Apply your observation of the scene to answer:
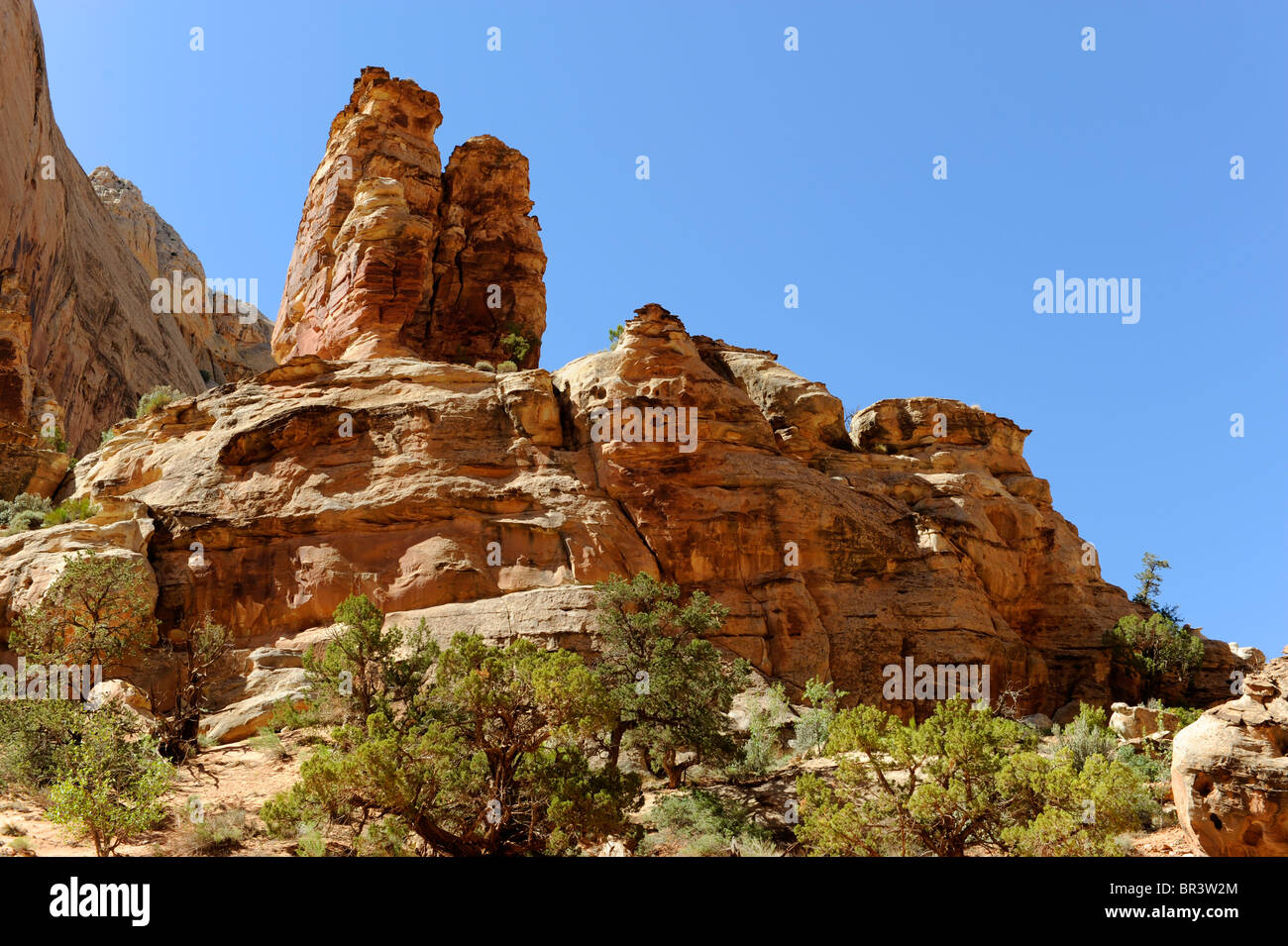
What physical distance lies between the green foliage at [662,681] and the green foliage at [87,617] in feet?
42.0

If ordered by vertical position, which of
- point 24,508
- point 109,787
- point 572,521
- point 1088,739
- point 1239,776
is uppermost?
point 24,508

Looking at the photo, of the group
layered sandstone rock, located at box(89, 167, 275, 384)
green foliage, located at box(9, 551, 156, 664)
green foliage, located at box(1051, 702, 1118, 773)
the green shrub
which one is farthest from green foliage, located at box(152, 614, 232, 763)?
layered sandstone rock, located at box(89, 167, 275, 384)

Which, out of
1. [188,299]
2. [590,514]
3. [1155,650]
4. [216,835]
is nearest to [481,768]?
[216,835]

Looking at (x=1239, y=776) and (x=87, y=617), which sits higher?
(x=87, y=617)

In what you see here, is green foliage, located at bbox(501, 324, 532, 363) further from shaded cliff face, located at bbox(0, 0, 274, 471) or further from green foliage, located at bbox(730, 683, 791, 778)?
green foliage, located at bbox(730, 683, 791, 778)

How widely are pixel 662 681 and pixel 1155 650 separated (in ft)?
77.1

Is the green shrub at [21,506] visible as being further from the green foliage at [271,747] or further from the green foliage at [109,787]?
the green foliage at [109,787]

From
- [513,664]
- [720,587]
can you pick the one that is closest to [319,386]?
[720,587]

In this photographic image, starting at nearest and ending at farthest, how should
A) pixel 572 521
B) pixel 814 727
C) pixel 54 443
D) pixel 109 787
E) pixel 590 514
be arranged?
1. pixel 109 787
2. pixel 814 727
3. pixel 572 521
4. pixel 590 514
5. pixel 54 443

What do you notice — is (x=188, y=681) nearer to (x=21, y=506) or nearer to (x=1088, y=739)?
(x=21, y=506)

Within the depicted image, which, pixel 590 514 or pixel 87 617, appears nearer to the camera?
pixel 87 617

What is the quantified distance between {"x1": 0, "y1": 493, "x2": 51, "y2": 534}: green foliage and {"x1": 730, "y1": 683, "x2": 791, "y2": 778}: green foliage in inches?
947

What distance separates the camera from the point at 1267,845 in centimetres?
1609

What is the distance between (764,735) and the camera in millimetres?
25609
